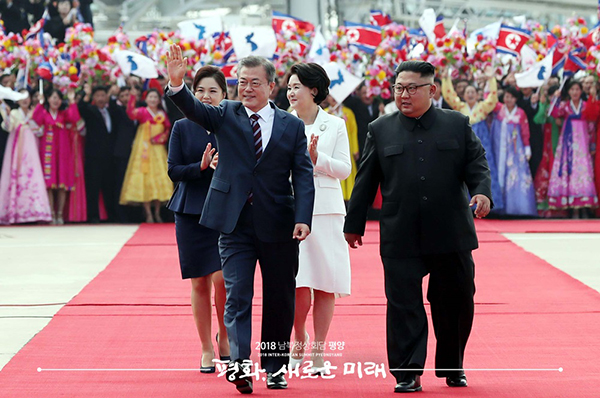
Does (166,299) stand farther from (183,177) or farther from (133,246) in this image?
(133,246)

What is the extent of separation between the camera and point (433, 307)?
187 inches

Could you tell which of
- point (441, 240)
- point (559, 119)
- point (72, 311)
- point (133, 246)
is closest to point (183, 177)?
point (441, 240)

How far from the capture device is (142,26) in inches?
1227

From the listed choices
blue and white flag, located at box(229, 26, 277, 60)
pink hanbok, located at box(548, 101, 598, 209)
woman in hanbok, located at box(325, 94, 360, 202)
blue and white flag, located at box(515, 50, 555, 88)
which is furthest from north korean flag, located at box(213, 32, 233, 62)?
pink hanbok, located at box(548, 101, 598, 209)

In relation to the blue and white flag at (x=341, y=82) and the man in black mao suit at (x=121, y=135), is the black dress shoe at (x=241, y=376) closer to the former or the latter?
the blue and white flag at (x=341, y=82)

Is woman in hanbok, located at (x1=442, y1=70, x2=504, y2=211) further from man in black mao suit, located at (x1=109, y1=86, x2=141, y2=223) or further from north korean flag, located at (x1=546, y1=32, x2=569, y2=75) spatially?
man in black mao suit, located at (x1=109, y1=86, x2=141, y2=223)

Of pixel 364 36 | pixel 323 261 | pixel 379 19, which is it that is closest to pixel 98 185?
pixel 364 36

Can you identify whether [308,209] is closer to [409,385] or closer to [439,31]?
[409,385]

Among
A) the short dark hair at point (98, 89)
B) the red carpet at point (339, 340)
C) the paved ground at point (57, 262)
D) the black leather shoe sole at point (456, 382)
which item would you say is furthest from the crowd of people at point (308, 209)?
the short dark hair at point (98, 89)

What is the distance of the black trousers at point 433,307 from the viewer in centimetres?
460

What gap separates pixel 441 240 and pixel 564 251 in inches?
220

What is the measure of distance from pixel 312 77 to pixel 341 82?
23.6 ft

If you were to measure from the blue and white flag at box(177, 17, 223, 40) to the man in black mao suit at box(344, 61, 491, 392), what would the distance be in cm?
902

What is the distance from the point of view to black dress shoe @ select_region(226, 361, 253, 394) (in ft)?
14.3
